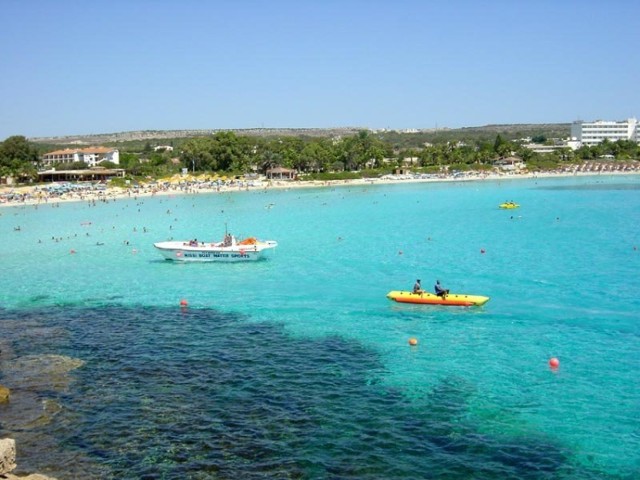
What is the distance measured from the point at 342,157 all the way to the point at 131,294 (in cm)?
12062

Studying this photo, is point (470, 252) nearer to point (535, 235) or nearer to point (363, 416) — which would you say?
point (535, 235)

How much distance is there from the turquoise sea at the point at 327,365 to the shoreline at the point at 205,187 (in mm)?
57665

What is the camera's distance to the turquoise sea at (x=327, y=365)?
571 inches

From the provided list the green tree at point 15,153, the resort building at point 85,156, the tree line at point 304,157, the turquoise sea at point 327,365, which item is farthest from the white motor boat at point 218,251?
the resort building at point 85,156

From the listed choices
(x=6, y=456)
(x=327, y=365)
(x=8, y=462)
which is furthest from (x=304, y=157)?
(x=6, y=456)

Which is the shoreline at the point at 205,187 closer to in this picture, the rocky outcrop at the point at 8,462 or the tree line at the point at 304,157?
the tree line at the point at 304,157

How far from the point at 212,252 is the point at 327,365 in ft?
71.5

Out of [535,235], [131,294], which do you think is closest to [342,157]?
[535,235]

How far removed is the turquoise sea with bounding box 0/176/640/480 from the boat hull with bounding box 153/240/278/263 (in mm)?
732

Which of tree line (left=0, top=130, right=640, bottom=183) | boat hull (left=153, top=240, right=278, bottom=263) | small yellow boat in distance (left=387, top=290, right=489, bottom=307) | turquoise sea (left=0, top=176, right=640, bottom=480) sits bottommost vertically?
turquoise sea (left=0, top=176, right=640, bottom=480)

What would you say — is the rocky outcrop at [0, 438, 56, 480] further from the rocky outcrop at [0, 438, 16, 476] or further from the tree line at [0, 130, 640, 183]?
the tree line at [0, 130, 640, 183]

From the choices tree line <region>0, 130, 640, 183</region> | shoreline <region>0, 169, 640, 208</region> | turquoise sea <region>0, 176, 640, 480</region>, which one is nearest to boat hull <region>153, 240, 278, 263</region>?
→ turquoise sea <region>0, 176, 640, 480</region>

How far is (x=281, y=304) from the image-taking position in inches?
1145

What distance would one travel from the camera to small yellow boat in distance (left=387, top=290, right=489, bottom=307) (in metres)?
27.1
